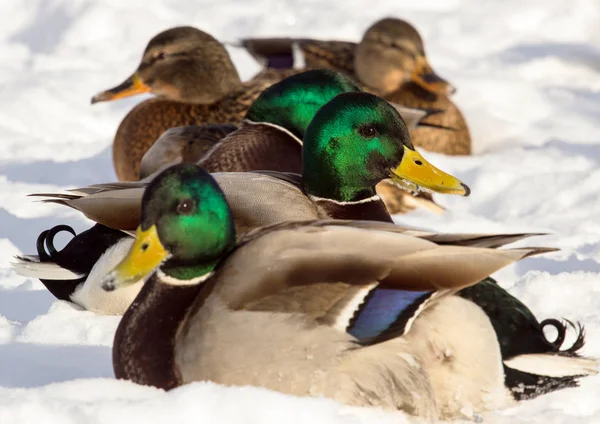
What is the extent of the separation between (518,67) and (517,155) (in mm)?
2271

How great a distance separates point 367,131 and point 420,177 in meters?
0.24

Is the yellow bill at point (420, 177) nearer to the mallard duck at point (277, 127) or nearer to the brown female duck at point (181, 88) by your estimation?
the mallard duck at point (277, 127)

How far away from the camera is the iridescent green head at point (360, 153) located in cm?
458

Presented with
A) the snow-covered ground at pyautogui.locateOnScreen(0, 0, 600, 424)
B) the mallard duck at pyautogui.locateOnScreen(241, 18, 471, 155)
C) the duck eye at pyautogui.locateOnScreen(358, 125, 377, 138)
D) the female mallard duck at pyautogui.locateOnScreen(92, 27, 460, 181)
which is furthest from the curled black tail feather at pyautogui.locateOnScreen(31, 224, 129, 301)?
the mallard duck at pyautogui.locateOnScreen(241, 18, 471, 155)

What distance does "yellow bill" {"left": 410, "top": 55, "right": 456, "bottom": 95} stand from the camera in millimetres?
8422

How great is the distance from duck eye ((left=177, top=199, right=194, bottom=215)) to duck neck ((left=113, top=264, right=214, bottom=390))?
0.16 meters

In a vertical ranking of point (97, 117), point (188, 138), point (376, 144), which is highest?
point (376, 144)

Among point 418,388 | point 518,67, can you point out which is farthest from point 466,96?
point 418,388

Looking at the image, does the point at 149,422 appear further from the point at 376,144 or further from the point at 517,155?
the point at 517,155

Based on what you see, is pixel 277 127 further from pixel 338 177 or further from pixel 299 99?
pixel 338 177

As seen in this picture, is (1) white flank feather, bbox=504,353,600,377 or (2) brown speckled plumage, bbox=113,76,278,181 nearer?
(1) white flank feather, bbox=504,353,600,377

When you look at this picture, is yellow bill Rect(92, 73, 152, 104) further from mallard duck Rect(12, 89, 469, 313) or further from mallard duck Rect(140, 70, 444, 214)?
mallard duck Rect(12, 89, 469, 313)

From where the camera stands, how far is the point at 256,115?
5.78 m

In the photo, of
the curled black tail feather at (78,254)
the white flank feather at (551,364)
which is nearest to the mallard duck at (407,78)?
the curled black tail feather at (78,254)
